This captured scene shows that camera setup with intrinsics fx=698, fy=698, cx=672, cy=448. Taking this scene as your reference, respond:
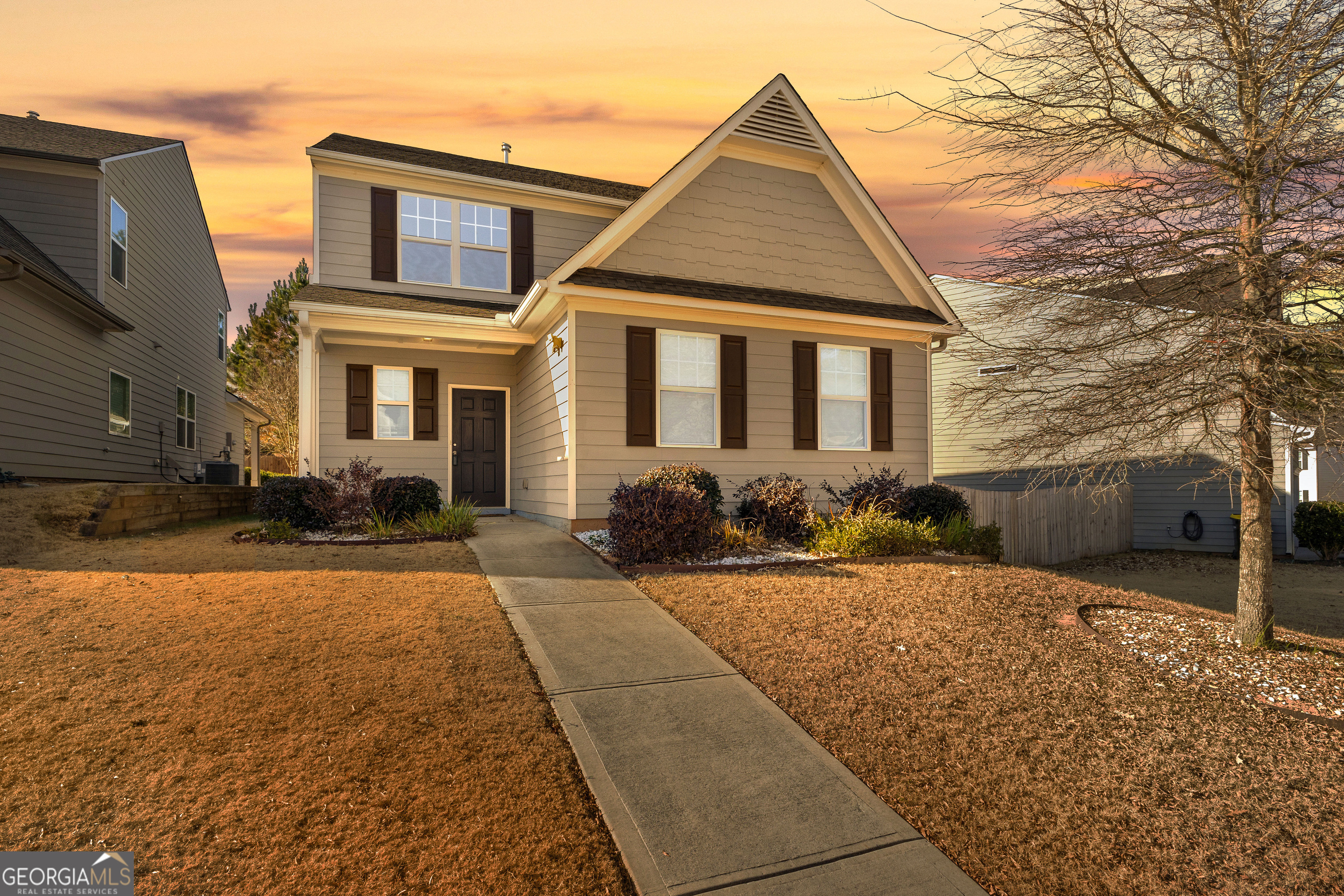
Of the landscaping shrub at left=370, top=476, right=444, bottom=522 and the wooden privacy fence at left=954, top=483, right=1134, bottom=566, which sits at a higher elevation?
the landscaping shrub at left=370, top=476, right=444, bottom=522

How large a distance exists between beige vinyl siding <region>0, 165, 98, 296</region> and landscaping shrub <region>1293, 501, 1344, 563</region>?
2338cm

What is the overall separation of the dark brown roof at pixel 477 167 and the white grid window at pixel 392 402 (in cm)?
361

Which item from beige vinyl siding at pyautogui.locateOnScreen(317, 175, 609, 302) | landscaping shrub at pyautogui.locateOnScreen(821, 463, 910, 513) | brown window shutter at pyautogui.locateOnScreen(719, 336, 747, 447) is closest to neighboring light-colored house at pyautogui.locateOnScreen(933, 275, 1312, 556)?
landscaping shrub at pyautogui.locateOnScreen(821, 463, 910, 513)

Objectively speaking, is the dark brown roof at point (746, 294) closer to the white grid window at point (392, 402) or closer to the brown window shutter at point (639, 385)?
the brown window shutter at point (639, 385)

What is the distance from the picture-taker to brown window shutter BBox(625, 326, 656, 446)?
1002cm

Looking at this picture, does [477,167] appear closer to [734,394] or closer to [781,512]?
[734,394]

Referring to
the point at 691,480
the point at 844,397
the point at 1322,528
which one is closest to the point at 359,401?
the point at 691,480

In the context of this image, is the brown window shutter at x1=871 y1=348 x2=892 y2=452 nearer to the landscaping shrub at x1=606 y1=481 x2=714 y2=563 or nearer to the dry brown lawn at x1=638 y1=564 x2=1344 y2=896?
the landscaping shrub at x1=606 y1=481 x2=714 y2=563

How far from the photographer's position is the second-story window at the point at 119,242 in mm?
12898

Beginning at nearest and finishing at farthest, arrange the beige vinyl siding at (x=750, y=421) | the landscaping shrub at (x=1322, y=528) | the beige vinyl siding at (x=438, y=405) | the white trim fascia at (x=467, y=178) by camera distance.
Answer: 1. the beige vinyl siding at (x=750, y=421)
2. the white trim fascia at (x=467, y=178)
3. the beige vinyl siding at (x=438, y=405)
4. the landscaping shrub at (x=1322, y=528)

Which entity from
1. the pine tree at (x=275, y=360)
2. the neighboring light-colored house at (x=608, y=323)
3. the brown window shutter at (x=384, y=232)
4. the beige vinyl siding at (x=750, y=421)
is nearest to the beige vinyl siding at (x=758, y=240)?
the neighboring light-colored house at (x=608, y=323)

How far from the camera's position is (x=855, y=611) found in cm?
607

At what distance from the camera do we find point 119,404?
13.6m

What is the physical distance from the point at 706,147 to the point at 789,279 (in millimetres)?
2445
